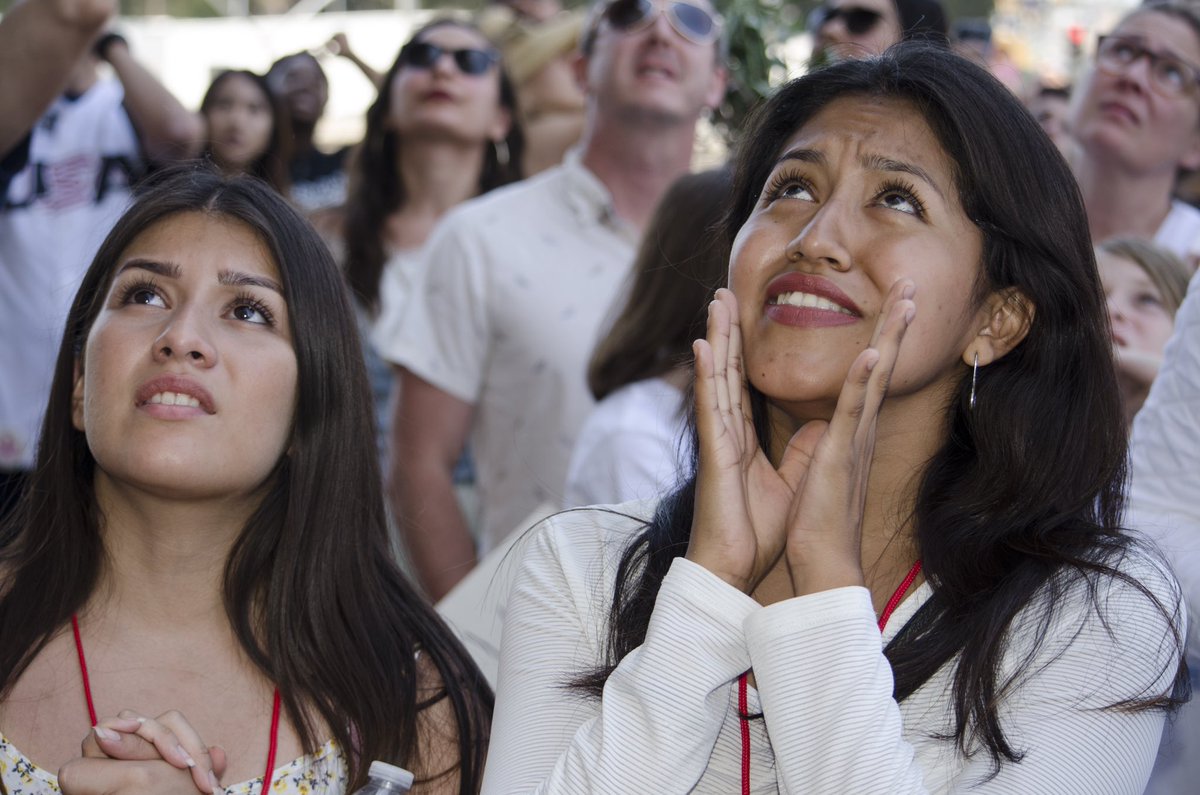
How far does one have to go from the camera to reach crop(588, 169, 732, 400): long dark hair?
11.6ft

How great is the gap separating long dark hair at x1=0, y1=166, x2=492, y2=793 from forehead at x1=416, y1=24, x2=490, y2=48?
2.32m

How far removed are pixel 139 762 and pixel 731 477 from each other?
99 cm

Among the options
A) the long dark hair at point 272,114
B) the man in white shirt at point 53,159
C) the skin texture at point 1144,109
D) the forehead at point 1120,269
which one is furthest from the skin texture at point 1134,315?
the long dark hair at point 272,114

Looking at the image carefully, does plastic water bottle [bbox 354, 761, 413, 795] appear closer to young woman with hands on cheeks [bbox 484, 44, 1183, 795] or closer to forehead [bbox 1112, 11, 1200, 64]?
young woman with hands on cheeks [bbox 484, 44, 1183, 795]

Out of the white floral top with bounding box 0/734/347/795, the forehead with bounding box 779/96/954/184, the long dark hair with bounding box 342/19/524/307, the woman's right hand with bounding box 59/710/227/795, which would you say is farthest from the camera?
the long dark hair with bounding box 342/19/524/307

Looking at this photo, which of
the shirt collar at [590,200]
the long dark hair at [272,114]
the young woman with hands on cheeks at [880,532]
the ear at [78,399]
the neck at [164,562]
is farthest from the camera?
the long dark hair at [272,114]

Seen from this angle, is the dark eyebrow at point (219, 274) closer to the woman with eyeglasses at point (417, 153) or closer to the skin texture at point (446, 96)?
the woman with eyeglasses at point (417, 153)

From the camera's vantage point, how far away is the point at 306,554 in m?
2.68

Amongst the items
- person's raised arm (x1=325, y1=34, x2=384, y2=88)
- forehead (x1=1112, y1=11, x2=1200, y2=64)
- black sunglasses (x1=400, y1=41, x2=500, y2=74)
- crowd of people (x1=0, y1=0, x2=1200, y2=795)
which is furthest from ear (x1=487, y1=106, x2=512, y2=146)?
forehead (x1=1112, y1=11, x2=1200, y2=64)

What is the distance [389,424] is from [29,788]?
7.13 feet

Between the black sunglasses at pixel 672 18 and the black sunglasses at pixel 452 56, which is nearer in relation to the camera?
the black sunglasses at pixel 672 18

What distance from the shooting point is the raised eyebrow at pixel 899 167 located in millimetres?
2262

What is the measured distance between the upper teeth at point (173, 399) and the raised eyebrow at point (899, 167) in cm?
121

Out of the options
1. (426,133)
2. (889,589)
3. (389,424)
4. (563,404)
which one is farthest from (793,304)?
(426,133)
